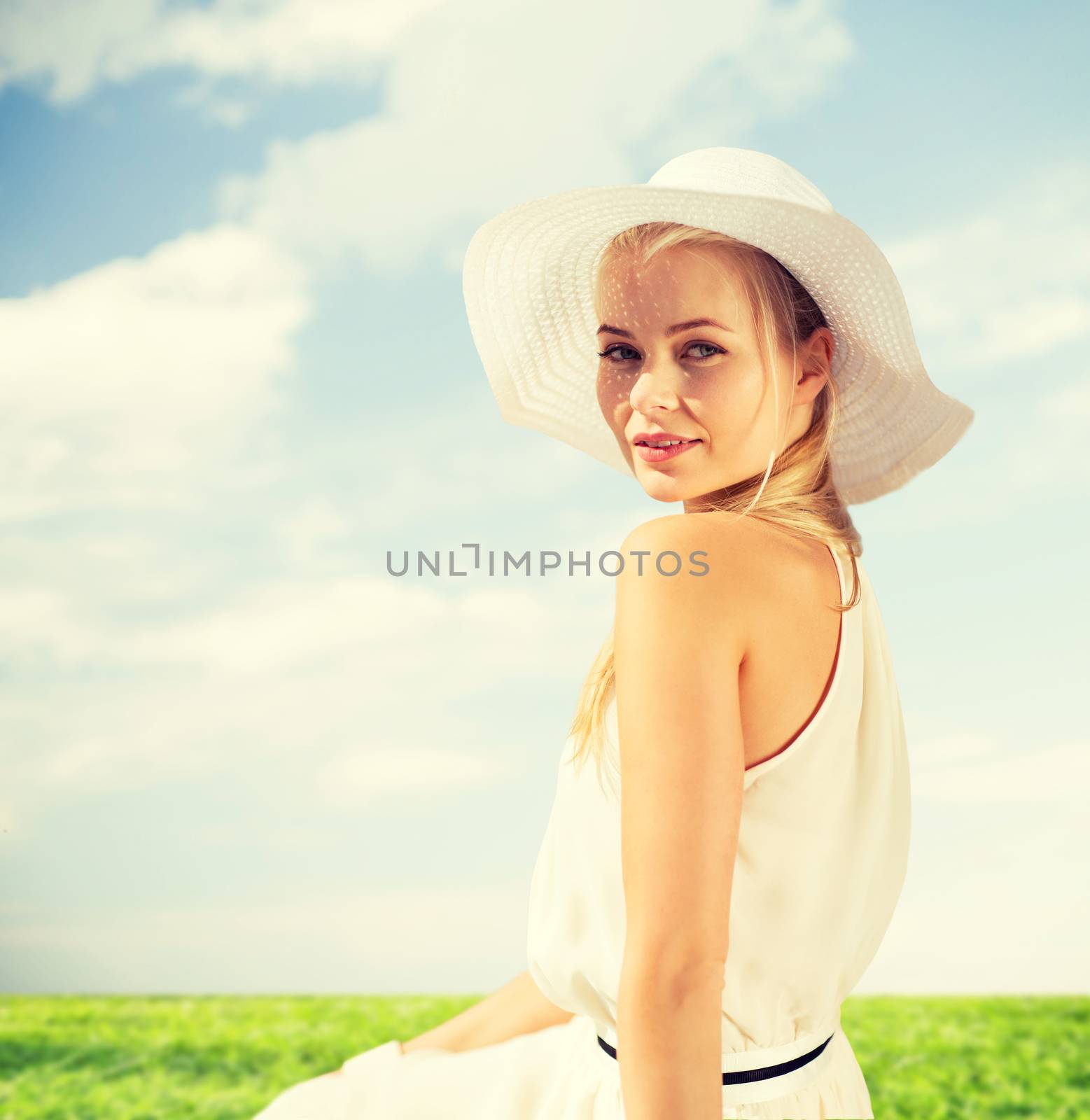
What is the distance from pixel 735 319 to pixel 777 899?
51 cm

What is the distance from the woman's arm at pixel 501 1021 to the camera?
1.12 metres

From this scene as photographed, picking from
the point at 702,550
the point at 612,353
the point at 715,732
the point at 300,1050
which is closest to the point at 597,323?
the point at 612,353

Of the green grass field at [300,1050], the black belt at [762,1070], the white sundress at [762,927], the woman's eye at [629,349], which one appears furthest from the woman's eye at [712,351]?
the green grass field at [300,1050]

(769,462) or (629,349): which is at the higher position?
(629,349)

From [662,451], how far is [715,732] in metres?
0.32

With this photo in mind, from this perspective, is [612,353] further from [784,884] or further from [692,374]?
[784,884]

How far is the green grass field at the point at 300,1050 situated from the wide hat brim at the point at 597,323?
1.97m

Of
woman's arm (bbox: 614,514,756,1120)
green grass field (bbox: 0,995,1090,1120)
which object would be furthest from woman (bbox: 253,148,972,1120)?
green grass field (bbox: 0,995,1090,1120)

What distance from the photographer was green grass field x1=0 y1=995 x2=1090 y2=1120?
2666 mm

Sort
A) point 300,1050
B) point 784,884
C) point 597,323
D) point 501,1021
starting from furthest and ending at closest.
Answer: point 300,1050 → point 597,323 → point 501,1021 → point 784,884

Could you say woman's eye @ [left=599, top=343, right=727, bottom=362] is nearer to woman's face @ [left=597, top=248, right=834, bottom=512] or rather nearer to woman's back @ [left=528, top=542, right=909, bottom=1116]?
woman's face @ [left=597, top=248, right=834, bottom=512]

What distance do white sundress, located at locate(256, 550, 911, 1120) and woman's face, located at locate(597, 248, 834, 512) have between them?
5.8 inches

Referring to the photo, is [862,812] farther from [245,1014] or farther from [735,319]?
Result: [245,1014]

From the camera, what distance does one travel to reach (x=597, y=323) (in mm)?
1334
